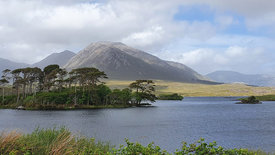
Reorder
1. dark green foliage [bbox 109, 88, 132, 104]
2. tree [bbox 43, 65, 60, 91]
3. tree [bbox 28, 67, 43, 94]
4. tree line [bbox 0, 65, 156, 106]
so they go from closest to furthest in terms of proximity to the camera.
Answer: tree line [bbox 0, 65, 156, 106], dark green foliage [bbox 109, 88, 132, 104], tree [bbox 43, 65, 60, 91], tree [bbox 28, 67, 43, 94]

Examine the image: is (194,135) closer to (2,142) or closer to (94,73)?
(2,142)

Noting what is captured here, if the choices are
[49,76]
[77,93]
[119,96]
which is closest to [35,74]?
[49,76]

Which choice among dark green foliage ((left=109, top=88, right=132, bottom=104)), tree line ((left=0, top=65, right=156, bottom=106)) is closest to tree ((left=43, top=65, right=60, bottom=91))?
tree line ((left=0, top=65, right=156, bottom=106))

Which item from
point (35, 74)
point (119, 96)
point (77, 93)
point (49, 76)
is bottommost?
point (119, 96)

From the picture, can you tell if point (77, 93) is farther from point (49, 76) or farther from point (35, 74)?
point (35, 74)

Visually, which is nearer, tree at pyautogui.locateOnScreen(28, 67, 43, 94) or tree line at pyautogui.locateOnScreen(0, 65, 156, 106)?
tree line at pyautogui.locateOnScreen(0, 65, 156, 106)

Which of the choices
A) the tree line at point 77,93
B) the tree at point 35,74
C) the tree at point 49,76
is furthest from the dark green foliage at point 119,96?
the tree at point 35,74

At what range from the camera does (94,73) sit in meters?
136

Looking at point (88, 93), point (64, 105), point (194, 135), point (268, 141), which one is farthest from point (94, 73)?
point (268, 141)

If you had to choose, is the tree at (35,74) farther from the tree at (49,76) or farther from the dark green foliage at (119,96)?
the dark green foliage at (119,96)

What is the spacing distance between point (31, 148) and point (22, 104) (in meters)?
124

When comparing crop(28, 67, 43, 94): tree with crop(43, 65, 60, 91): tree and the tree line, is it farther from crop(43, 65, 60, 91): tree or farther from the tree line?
crop(43, 65, 60, 91): tree

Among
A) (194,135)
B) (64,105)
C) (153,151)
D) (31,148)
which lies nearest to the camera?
(153,151)

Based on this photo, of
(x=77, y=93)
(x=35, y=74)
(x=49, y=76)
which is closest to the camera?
(x=77, y=93)
